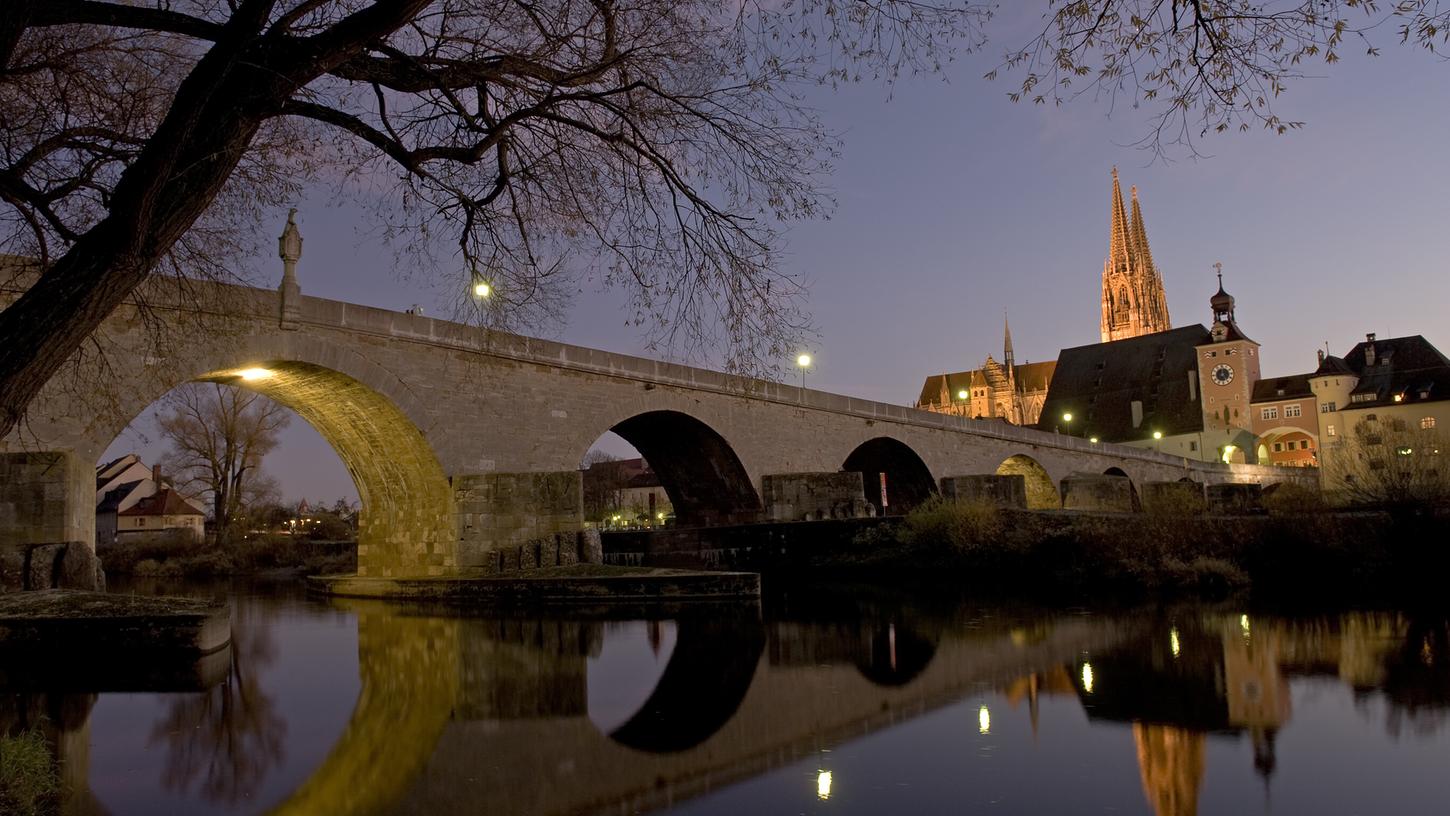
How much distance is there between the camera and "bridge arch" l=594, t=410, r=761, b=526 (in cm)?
2670

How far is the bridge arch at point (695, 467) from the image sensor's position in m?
26.7

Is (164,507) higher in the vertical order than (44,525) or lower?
higher

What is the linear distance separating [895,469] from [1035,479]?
1055 centimetres

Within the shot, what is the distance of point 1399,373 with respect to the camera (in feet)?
219

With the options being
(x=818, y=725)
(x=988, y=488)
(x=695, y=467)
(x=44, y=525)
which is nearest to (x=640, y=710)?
(x=818, y=725)

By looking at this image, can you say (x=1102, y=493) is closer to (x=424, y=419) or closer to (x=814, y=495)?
(x=814, y=495)

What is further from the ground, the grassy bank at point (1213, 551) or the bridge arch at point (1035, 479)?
the bridge arch at point (1035, 479)

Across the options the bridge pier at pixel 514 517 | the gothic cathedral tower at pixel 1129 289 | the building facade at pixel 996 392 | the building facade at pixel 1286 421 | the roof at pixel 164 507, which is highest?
the gothic cathedral tower at pixel 1129 289

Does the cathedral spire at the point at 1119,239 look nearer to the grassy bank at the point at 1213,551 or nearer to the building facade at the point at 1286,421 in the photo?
the building facade at the point at 1286,421

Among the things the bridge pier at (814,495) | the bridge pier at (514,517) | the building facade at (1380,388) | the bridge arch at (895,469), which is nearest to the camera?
the bridge pier at (514,517)

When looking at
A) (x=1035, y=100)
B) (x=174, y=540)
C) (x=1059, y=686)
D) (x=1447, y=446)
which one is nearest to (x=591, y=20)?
(x=1035, y=100)

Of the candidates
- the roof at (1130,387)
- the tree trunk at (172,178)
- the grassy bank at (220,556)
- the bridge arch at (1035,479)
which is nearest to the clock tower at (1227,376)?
the roof at (1130,387)

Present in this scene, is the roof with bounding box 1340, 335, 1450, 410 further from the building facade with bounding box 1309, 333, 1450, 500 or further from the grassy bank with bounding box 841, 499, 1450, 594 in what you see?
the grassy bank with bounding box 841, 499, 1450, 594

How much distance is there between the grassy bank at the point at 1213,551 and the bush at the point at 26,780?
12914mm
